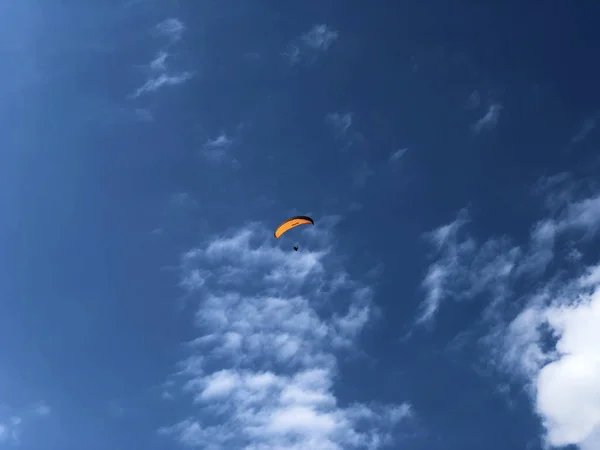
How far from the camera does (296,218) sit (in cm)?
16388
